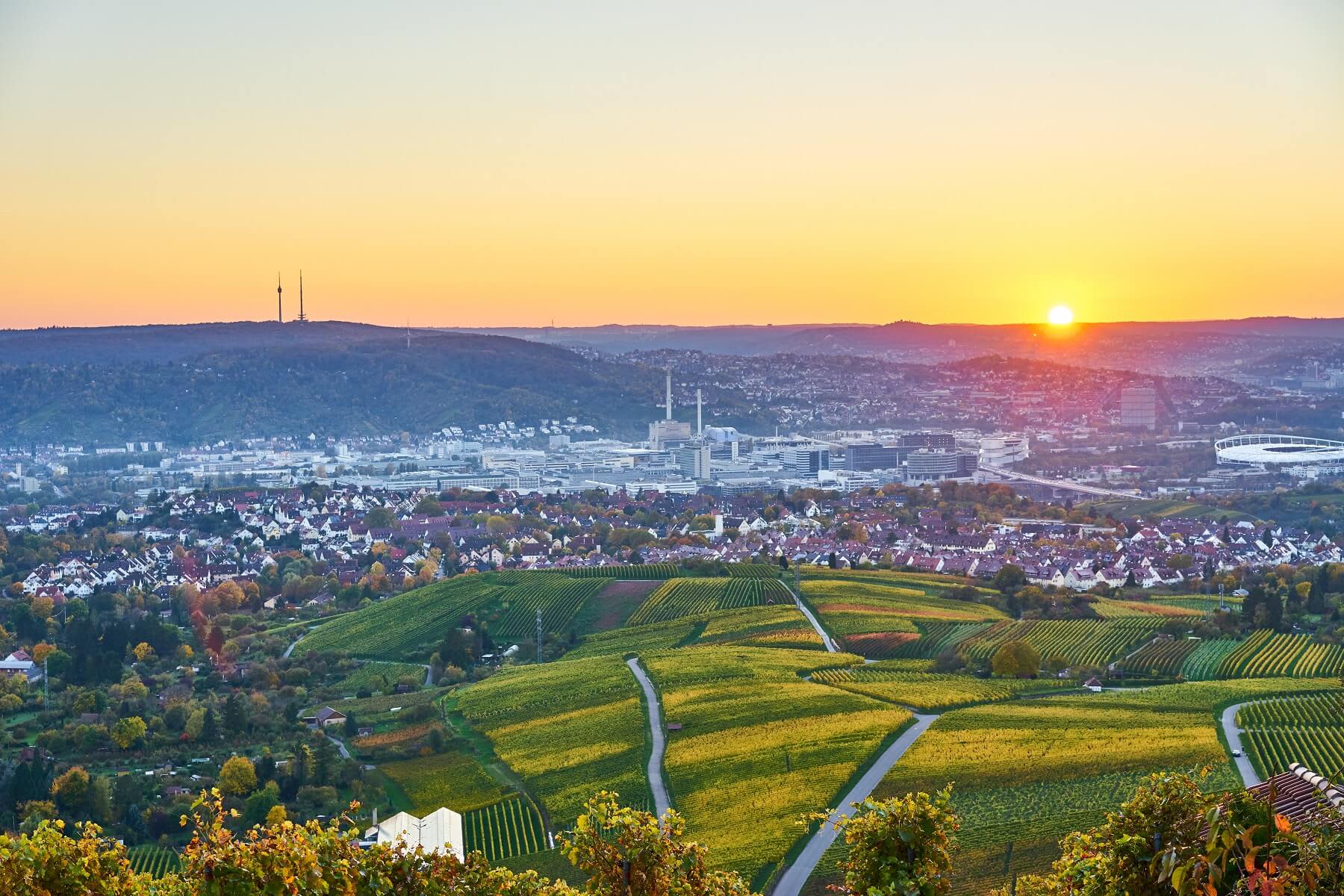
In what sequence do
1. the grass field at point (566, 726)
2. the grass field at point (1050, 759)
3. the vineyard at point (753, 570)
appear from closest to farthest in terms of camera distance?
the grass field at point (1050, 759) < the grass field at point (566, 726) < the vineyard at point (753, 570)

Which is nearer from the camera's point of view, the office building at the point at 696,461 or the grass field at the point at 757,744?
the grass field at the point at 757,744

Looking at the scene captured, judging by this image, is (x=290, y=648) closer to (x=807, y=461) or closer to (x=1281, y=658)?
(x=1281, y=658)

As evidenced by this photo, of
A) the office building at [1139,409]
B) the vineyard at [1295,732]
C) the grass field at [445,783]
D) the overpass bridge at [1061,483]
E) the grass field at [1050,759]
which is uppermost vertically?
the office building at [1139,409]

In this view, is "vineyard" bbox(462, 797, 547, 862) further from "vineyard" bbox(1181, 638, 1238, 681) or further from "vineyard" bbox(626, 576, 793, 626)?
"vineyard" bbox(626, 576, 793, 626)

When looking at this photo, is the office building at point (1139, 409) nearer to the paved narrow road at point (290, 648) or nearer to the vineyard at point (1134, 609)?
the vineyard at point (1134, 609)

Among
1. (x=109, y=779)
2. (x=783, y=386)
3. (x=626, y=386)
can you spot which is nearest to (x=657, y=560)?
(x=109, y=779)

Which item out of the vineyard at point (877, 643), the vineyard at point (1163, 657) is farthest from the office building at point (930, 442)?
the vineyard at point (1163, 657)

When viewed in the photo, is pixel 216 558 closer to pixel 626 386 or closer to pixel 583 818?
pixel 583 818
